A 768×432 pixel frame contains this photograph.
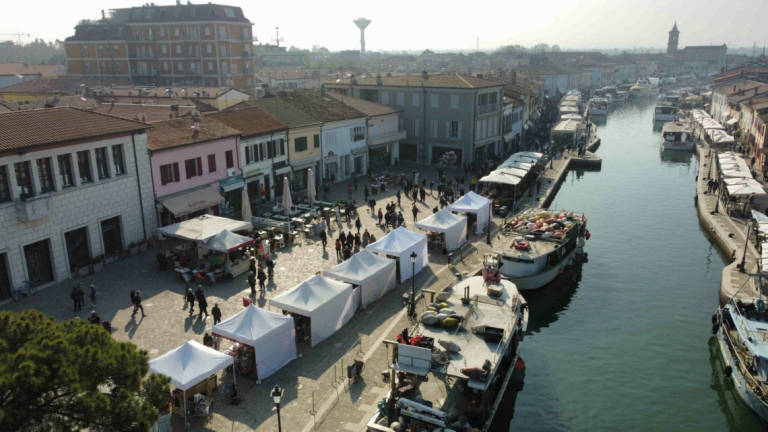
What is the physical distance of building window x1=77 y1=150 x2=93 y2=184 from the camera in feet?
95.7

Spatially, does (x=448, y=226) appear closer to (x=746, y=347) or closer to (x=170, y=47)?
(x=746, y=347)

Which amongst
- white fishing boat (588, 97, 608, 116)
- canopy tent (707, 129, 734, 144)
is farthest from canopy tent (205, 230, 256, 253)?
white fishing boat (588, 97, 608, 116)

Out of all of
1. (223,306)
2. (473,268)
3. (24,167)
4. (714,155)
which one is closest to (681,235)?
(473,268)

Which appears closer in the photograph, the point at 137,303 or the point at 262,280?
the point at 137,303

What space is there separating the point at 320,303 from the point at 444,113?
39.5m

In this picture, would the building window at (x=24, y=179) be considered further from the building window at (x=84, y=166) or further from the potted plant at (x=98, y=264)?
the potted plant at (x=98, y=264)

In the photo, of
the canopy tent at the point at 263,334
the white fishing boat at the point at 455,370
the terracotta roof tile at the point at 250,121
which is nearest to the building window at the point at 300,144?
the terracotta roof tile at the point at 250,121

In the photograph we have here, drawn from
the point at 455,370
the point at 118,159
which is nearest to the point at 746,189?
the point at 455,370

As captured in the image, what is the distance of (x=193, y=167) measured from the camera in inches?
1423

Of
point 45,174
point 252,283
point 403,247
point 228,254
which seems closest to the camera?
point 252,283

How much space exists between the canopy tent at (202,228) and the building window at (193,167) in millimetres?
4981

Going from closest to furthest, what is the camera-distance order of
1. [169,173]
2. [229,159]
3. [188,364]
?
[188,364]
[169,173]
[229,159]

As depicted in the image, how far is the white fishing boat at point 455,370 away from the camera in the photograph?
17469mm

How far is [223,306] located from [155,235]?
413 inches
